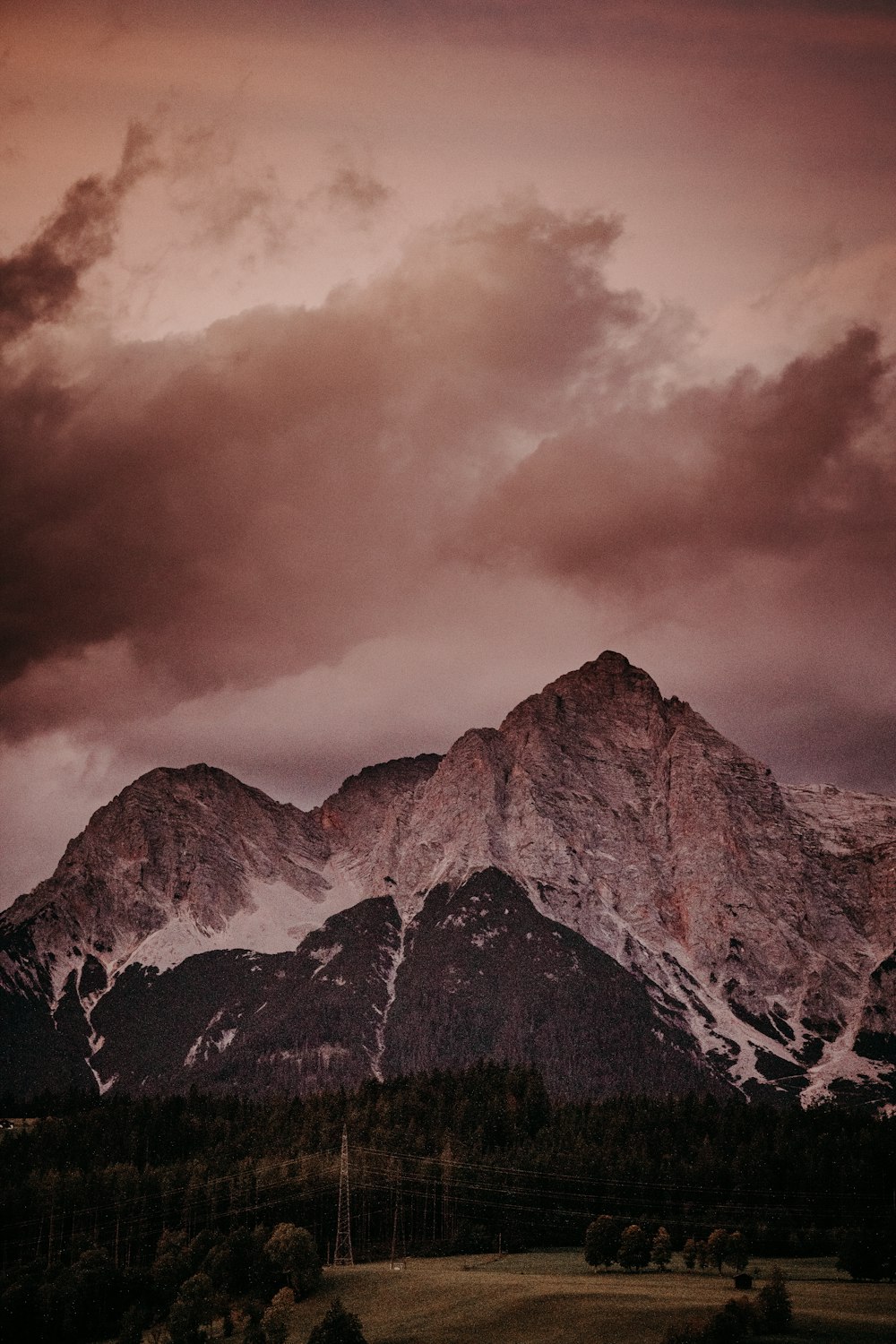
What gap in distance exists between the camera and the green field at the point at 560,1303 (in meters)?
138

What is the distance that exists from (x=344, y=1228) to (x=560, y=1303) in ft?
182

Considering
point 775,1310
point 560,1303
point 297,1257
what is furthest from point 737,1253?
point 297,1257

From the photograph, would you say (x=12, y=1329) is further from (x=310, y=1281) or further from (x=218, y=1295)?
(x=310, y=1281)

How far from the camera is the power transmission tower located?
18262cm

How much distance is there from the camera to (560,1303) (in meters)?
149

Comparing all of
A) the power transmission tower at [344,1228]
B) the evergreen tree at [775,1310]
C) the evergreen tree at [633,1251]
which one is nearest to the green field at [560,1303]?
the evergreen tree at [775,1310]

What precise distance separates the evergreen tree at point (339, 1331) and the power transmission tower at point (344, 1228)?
31.2 meters

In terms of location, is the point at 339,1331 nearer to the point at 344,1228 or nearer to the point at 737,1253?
the point at 344,1228

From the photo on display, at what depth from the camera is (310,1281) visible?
564 ft

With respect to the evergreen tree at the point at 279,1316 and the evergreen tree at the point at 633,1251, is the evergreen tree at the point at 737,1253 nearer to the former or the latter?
the evergreen tree at the point at 633,1251

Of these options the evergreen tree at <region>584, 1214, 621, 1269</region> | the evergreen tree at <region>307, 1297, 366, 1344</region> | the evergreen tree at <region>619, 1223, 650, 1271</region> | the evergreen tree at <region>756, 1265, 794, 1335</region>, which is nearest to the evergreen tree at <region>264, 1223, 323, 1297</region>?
the evergreen tree at <region>307, 1297, 366, 1344</region>

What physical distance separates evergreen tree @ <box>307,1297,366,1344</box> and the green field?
2.38m

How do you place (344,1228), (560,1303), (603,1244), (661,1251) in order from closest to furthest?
(560,1303), (603,1244), (661,1251), (344,1228)

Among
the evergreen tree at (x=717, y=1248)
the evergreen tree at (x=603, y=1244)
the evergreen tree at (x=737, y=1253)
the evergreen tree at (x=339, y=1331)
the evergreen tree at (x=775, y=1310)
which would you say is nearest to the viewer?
the evergreen tree at (x=775, y=1310)
